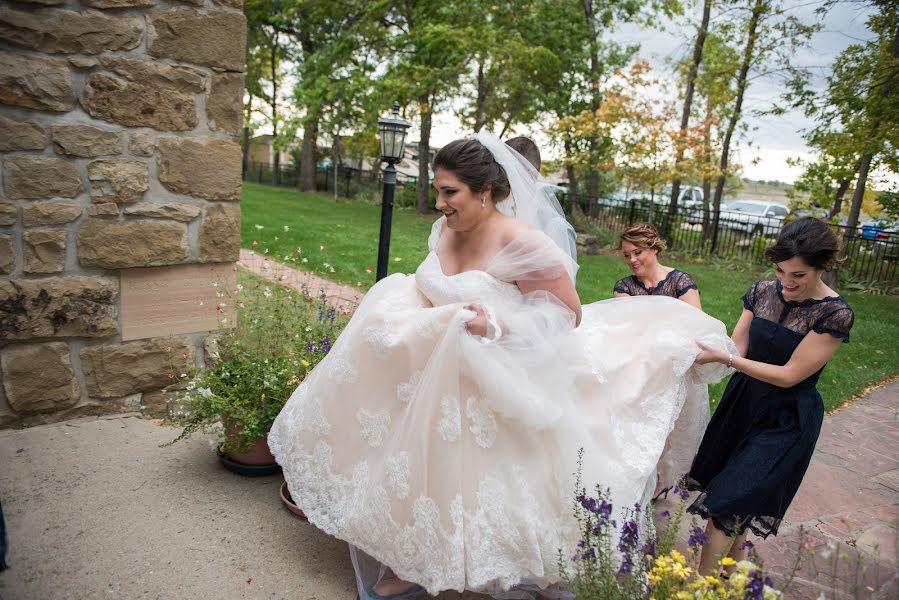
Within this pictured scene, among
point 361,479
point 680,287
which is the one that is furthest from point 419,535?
point 680,287

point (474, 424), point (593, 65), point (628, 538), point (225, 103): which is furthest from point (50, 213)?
point (593, 65)

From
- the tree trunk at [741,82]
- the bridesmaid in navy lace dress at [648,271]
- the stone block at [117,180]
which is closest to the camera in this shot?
the stone block at [117,180]

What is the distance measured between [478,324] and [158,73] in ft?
8.38

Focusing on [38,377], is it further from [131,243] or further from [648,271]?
[648,271]

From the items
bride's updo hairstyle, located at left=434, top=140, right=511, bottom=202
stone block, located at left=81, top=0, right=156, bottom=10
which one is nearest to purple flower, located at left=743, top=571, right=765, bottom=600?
bride's updo hairstyle, located at left=434, top=140, right=511, bottom=202

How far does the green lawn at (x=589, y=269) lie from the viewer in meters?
7.19

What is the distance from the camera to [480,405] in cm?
235

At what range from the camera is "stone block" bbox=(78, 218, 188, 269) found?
3.55 meters

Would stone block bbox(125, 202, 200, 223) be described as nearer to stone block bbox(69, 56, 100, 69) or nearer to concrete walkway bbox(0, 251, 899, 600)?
stone block bbox(69, 56, 100, 69)

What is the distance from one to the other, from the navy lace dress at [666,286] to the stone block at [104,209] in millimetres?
2974

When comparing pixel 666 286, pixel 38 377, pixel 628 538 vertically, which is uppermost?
pixel 666 286

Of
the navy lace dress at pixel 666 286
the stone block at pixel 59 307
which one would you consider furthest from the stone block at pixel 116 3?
the navy lace dress at pixel 666 286

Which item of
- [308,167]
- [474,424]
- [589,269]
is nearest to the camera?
[474,424]

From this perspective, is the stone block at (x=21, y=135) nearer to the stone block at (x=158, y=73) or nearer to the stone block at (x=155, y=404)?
the stone block at (x=158, y=73)
